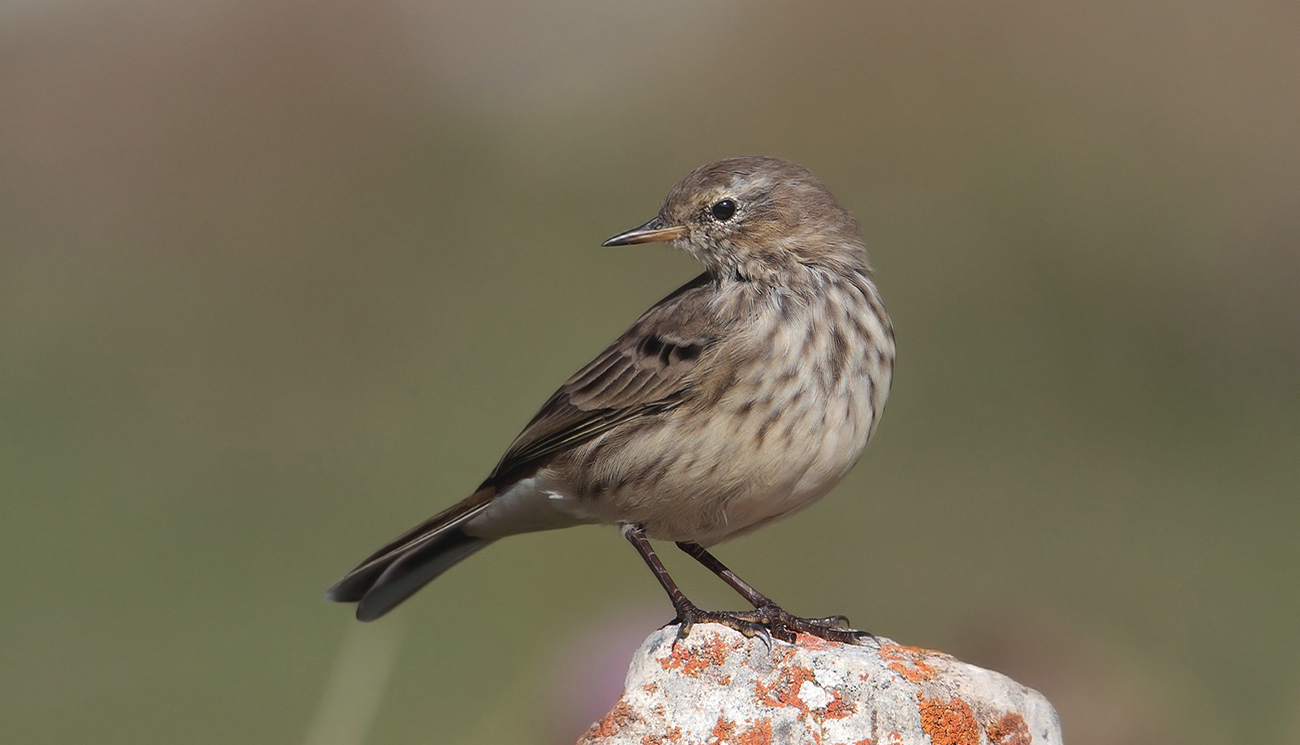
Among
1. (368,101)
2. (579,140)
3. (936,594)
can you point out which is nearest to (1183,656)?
(936,594)

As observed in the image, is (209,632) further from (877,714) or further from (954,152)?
(954,152)

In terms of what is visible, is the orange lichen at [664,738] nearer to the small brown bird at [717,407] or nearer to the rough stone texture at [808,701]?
the rough stone texture at [808,701]

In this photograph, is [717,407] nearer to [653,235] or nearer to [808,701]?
[653,235]

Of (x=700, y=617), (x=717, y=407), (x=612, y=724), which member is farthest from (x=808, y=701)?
(x=717, y=407)

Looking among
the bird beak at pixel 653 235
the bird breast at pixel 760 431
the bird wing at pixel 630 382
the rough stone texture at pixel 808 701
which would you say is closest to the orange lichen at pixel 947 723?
the rough stone texture at pixel 808 701

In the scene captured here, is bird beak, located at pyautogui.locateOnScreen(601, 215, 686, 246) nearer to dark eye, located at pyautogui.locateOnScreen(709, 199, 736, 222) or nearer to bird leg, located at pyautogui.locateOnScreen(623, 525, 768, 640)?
dark eye, located at pyautogui.locateOnScreen(709, 199, 736, 222)

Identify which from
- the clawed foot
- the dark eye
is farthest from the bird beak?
the clawed foot
